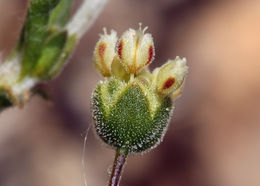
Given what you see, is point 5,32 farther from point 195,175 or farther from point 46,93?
point 46,93

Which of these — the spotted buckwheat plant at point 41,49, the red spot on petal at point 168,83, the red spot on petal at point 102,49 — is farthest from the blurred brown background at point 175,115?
the red spot on petal at point 168,83

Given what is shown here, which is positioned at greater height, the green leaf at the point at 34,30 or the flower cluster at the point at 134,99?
the green leaf at the point at 34,30

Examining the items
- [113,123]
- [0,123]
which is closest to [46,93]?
[113,123]

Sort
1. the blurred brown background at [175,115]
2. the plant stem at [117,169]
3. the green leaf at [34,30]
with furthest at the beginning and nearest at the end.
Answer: the blurred brown background at [175,115], the green leaf at [34,30], the plant stem at [117,169]

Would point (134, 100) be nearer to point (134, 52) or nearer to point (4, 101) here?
point (134, 52)

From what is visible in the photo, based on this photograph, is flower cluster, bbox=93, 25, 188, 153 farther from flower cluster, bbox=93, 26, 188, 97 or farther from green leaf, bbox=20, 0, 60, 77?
green leaf, bbox=20, 0, 60, 77

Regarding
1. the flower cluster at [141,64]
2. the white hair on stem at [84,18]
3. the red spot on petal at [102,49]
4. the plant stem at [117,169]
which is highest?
the white hair on stem at [84,18]

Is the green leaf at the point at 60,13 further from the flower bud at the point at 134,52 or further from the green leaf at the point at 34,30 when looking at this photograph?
the flower bud at the point at 134,52
